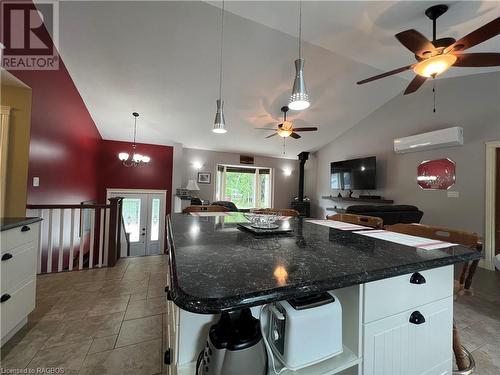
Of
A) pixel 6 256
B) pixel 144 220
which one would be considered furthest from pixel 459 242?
pixel 144 220

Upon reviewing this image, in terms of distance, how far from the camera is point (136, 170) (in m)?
5.60

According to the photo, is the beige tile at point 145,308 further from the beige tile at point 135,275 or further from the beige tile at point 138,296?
the beige tile at point 135,275

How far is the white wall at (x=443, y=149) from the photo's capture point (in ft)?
11.1

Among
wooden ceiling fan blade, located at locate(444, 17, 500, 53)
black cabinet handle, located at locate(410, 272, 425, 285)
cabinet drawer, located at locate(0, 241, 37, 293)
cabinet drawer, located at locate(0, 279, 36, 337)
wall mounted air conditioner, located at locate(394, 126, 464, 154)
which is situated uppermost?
wooden ceiling fan blade, located at locate(444, 17, 500, 53)

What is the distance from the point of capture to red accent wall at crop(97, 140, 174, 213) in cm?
538

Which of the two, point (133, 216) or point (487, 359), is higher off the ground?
point (133, 216)

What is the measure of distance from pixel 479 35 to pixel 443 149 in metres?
2.74

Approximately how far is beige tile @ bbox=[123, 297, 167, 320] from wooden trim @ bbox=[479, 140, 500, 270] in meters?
4.64

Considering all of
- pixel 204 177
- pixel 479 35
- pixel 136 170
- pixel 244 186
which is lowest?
pixel 244 186

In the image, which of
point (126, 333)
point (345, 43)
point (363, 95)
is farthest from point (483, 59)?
point (126, 333)

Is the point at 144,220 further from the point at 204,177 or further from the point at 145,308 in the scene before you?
the point at 145,308

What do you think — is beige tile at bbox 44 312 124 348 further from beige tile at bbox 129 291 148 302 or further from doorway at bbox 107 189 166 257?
doorway at bbox 107 189 166 257

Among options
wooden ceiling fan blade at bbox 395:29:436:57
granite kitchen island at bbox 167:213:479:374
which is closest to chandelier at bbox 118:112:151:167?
granite kitchen island at bbox 167:213:479:374

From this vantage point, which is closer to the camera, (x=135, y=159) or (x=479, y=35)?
(x=479, y=35)
